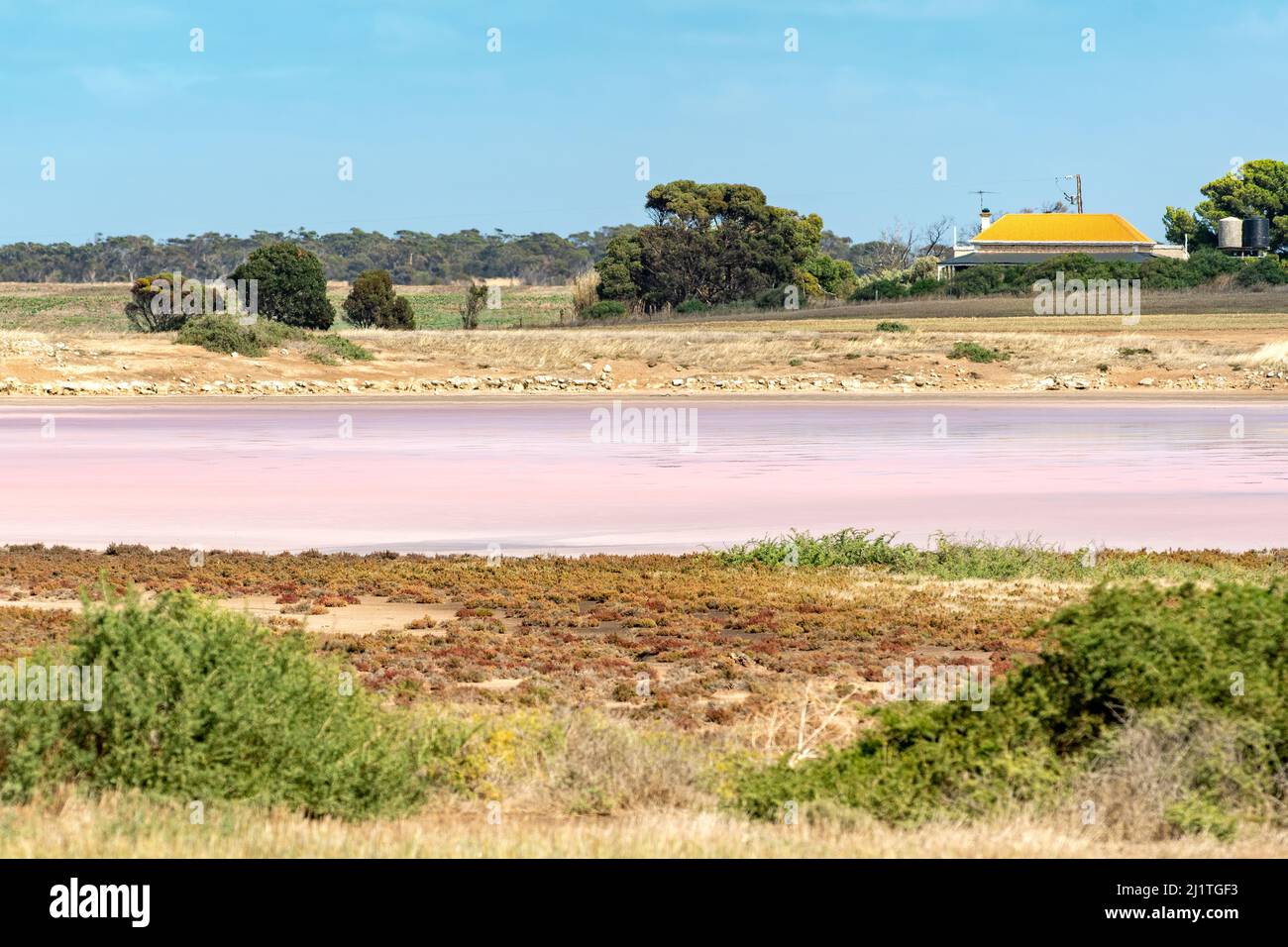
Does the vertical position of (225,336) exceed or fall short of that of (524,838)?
it exceeds it

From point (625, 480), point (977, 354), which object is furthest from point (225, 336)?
point (625, 480)

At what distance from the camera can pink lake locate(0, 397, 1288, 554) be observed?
73.0 ft

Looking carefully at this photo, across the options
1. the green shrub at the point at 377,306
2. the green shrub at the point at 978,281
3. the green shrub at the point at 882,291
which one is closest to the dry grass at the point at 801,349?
the green shrub at the point at 377,306

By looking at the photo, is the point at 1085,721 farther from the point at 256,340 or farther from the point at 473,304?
the point at 473,304

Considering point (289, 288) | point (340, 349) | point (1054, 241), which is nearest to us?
point (340, 349)

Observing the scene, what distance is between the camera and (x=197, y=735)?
8375 mm

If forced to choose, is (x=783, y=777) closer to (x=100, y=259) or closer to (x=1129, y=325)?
(x=1129, y=325)

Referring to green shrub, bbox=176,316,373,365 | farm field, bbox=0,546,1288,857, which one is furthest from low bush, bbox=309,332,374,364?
farm field, bbox=0,546,1288,857

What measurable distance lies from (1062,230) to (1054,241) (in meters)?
3.26

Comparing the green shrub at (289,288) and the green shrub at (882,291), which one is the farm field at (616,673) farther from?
the green shrub at (882,291)

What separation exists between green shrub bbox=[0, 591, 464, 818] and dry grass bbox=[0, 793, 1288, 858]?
21 cm

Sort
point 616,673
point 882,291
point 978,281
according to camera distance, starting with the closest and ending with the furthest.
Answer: point 616,673 < point 978,281 < point 882,291

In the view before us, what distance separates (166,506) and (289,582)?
8364 mm
